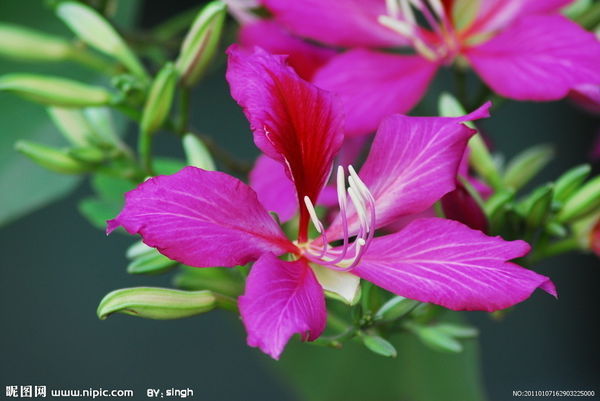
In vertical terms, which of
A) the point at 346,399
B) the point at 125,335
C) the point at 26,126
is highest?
the point at 26,126

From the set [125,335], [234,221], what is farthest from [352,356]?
[125,335]

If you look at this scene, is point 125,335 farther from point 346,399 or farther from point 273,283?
point 273,283

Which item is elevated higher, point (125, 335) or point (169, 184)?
point (169, 184)

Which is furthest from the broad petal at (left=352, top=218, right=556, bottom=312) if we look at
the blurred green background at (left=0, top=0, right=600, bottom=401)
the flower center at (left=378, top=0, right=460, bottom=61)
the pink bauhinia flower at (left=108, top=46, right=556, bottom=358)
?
the blurred green background at (left=0, top=0, right=600, bottom=401)

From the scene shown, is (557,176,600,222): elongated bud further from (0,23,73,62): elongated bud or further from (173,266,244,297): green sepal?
(0,23,73,62): elongated bud

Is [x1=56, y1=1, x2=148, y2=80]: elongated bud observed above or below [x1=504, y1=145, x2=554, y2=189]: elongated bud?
above

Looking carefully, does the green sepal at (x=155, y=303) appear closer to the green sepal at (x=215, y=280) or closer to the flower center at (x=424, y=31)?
the green sepal at (x=215, y=280)

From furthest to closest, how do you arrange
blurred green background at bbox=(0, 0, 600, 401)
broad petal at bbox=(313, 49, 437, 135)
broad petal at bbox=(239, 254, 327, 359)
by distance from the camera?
blurred green background at bbox=(0, 0, 600, 401), broad petal at bbox=(313, 49, 437, 135), broad petal at bbox=(239, 254, 327, 359)

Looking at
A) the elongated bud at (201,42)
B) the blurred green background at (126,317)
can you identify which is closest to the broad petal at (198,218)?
the elongated bud at (201,42)
